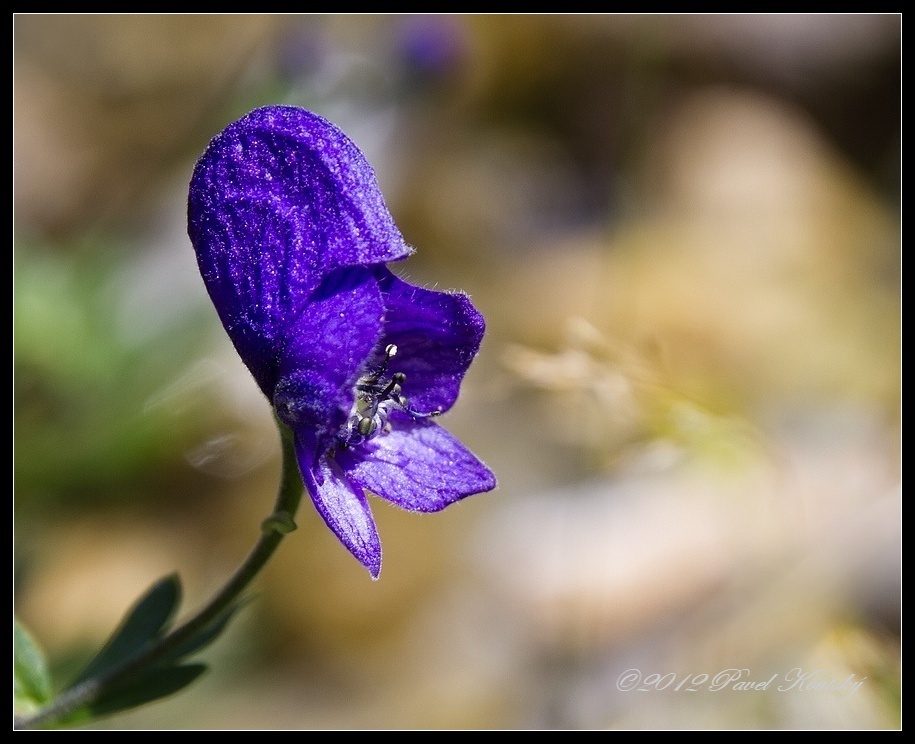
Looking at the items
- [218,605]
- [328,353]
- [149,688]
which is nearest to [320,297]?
[328,353]

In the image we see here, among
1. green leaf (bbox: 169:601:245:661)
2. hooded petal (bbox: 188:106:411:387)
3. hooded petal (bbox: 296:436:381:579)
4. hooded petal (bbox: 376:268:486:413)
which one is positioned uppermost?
hooded petal (bbox: 188:106:411:387)

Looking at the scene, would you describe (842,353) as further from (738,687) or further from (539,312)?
(738,687)

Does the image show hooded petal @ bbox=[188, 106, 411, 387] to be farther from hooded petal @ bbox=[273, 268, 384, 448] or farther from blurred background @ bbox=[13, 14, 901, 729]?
blurred background @ bbox=[13, 14, 901, 729]

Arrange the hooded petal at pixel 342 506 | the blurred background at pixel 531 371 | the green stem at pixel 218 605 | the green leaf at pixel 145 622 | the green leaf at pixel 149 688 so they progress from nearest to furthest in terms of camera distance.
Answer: the hooded petal at pixel 342 506 < the green stem at pixel 218 605 < the green leaf at pixel 149 688 < the green leaf at pixel 145 622 < the blurred background at pixel 531 371

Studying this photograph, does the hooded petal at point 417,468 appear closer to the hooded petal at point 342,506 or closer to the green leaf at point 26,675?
the hooded petal at point 342,506

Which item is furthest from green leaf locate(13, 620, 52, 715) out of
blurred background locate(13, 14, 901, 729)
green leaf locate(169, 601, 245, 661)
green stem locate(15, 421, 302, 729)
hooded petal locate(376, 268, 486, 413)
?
hooded petal locate(376, 268, 486, 413)

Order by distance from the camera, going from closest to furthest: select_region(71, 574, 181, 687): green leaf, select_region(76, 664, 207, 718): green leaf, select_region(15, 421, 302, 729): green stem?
select_region(15, 421, 302, 729): green stem
select_region(76, 664, 207, 718): green leaf
select_region(71, 574, 181, 687): green leaf

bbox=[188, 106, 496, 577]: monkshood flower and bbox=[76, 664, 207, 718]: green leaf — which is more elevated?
bbox=[188, 106, 496, 577]: monkshood flower

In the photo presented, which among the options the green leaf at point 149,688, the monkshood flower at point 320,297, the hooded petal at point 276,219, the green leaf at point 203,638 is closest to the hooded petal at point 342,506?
the monkshood flower at point 320,297
